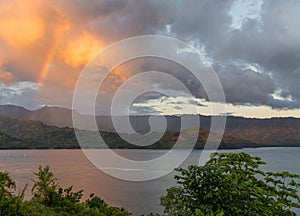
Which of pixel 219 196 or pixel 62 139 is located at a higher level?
pixel 62 139

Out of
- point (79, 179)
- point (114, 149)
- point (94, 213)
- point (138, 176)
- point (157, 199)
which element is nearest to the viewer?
point (94, 213)

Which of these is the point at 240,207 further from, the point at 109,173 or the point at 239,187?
the point at 109,173

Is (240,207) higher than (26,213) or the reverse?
higher

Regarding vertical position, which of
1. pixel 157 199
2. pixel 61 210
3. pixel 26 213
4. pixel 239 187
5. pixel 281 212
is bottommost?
pixel 157 199

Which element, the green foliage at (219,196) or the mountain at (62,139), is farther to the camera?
the mountain at (62,139)

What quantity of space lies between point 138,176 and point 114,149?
309ft

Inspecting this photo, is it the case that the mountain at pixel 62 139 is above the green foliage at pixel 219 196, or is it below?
above

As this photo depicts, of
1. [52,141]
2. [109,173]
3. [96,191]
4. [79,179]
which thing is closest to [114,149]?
[52,141]

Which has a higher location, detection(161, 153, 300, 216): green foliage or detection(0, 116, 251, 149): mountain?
detection(0, 116, 251, 149): mountain

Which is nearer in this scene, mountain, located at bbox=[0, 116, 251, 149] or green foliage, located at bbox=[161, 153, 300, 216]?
green foliage, located at bbox=[161, 153, 300, 216]

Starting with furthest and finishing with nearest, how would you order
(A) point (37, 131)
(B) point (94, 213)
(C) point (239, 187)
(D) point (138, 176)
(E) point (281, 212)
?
(A) point (37, 131) < (D) point (138, 176) < (B) point (94, 213) < (E) point (281, 212) < (C) point (239, 187)

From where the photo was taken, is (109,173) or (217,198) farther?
(109,173)

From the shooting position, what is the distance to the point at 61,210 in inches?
675

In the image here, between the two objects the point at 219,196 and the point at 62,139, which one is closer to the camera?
the point at 219,196
